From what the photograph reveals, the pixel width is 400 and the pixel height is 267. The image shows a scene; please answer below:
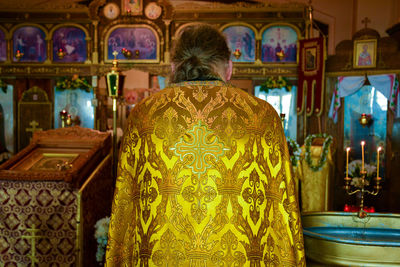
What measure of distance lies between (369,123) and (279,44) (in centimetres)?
227

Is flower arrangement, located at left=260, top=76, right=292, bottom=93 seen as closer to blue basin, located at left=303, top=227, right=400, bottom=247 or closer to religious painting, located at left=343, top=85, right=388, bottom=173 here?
religious painting, located at left=343, top=85, right=388, bottom=173

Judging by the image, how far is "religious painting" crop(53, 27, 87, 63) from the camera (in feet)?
25.4

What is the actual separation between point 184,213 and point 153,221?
136 millimetres

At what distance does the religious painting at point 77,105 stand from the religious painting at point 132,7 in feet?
6.06

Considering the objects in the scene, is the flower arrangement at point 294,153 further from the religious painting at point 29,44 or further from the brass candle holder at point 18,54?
the brass candle holder at point 18,54

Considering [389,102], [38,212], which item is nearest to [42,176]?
[38,212]

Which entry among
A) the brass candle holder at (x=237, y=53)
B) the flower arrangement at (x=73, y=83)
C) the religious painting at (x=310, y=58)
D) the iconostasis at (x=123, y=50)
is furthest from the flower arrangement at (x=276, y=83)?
the flower arrangement at (x=73, y=83)

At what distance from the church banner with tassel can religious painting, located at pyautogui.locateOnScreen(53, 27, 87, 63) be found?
435 centimetres

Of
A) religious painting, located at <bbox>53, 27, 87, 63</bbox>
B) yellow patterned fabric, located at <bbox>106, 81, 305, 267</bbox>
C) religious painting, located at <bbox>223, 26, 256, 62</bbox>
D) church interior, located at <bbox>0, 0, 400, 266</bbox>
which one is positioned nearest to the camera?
yellow patterned fabric, located at <bbox>106, 81, 305, 267</bbox>

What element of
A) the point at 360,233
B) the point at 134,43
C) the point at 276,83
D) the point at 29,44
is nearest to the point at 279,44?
the point at 276,83

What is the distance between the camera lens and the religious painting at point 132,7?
297 inches

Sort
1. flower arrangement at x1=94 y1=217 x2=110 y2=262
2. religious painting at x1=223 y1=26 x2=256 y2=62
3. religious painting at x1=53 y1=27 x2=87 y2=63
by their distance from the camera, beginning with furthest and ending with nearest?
religious painting at x1=53 y1=27 x2=87 y2=63
religious painting at x1=223 y1=26 x2=256 y2=62
flower arrangement at x1=94 y1=217 x2=110 y2=262

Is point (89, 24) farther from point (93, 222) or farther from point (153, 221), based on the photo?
point (153, 221)

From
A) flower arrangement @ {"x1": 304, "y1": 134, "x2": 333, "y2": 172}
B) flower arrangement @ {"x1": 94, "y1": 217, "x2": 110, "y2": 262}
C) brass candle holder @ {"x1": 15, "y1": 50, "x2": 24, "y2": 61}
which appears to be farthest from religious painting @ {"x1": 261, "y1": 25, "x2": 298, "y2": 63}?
flower arrangement @ {"x1": 94, "y1": 217, "x2": 110, "y2": 262}
